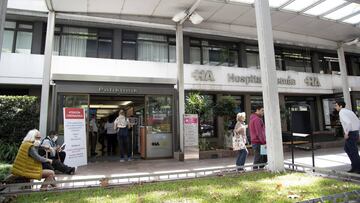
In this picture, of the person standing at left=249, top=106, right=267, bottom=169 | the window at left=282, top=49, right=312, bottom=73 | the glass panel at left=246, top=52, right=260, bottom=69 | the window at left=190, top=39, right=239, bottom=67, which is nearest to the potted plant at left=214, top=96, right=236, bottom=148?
the window at left=190, top=39, right=239, bottom=67

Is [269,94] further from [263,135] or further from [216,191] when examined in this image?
[216,191]

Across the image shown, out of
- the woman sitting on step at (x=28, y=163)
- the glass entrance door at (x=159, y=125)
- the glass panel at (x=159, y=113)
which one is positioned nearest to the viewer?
the woman sitting on step at (x=28, y=163)

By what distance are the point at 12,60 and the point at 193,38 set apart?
8929 millimetres

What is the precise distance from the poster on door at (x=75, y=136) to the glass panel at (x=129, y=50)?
17.5ft

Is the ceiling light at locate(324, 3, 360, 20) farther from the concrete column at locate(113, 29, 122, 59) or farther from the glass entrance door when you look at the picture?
the concrete column at locate(113, 29, 122, 59)

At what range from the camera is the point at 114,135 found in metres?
11.8

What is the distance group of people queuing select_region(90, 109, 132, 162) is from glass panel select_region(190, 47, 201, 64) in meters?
5.41

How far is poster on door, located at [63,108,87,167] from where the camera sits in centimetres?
793

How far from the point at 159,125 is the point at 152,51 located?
507 cm

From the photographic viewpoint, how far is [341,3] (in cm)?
905

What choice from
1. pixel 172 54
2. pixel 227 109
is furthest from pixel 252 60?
pixel 227 109

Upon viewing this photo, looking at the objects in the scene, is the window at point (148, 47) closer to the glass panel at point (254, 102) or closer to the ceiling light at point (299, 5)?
the glass panel at point (254, 102)

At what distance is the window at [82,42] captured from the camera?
40.5 ft

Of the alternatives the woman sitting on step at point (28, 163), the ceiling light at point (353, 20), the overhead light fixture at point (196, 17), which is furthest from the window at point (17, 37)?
Answer: the ceiling light at point (353, 20)
